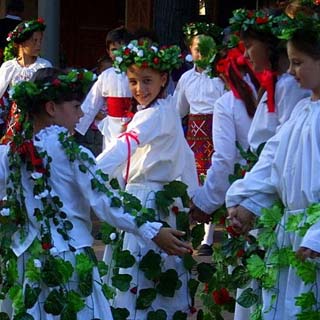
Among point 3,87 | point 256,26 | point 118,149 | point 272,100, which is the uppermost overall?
point 256,26

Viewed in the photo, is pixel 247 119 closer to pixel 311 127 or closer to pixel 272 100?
pixel 272 100

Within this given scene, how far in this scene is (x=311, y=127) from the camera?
3.98 m

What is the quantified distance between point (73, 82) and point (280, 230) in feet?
3.81

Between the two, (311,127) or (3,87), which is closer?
(311,127)

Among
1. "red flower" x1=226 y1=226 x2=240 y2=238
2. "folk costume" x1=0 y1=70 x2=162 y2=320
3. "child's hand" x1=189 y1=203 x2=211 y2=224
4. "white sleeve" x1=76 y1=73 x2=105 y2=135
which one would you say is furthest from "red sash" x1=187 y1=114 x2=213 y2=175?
"folk costume" x1=0 y1=70 x2=162 y2=320

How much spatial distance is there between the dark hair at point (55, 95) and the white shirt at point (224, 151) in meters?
0.87

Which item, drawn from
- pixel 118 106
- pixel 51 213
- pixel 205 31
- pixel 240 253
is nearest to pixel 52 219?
pixel 51 213

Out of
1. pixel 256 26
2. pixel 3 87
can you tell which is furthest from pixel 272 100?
pixel 3 87

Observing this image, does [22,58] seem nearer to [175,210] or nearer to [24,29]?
[24,29]

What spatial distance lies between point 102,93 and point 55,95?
381 cm

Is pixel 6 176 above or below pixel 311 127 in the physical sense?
below

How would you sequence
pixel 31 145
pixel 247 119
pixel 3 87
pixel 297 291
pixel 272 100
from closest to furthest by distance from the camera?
pixel 297 291, pixel 31 145, pixel 272 100, pixel 247 119, pixel 3 87

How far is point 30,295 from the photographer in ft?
14.3

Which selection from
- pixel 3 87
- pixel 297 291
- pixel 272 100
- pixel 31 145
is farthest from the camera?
pixel 3 87
